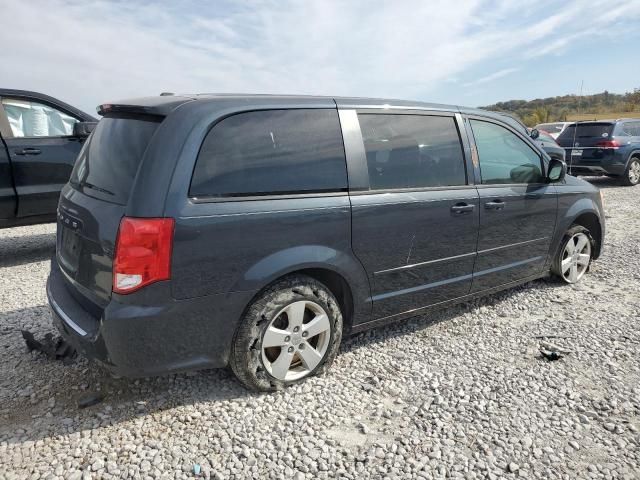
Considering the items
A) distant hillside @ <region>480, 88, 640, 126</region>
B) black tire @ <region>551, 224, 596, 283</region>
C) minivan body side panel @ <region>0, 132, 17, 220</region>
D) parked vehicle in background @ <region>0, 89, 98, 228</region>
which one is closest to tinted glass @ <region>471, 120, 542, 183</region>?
black tire @ <region>551, 224, 596, 283</region>

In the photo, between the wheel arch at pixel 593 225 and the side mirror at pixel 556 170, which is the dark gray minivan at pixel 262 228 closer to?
the side mirror at pixel 556 170

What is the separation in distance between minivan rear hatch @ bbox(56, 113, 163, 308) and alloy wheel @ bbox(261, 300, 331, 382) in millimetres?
932

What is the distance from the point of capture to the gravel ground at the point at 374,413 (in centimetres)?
224

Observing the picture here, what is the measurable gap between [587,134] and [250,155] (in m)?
12.0

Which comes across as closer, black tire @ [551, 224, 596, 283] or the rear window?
the rear window

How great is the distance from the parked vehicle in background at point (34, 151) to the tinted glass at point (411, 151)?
3789 millimetres

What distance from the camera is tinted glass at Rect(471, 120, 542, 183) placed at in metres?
3.71

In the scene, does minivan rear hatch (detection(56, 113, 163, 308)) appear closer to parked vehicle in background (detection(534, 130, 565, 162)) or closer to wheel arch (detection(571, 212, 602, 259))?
wheel arch (detection(571, 212, 602, 259))

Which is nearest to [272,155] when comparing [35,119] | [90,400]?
[90,400]

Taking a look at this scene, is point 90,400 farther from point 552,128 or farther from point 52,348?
point 552,128

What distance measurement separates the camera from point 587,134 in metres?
11.9

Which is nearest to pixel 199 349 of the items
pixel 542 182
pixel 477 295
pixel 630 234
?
pixel 477 295

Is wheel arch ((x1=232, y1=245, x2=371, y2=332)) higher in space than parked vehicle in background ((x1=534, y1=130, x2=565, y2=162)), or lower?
lower

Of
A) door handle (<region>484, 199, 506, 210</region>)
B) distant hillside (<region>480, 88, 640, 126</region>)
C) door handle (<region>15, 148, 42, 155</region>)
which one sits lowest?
door handle (<region>484, 199, 506, 210</region>)
